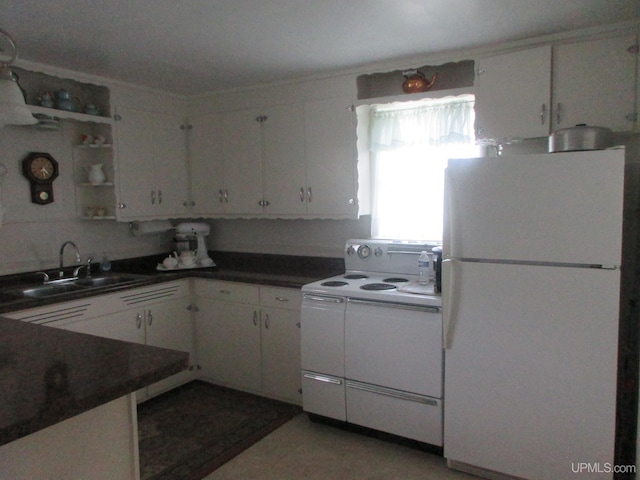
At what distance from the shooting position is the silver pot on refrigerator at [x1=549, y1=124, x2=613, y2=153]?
7.36ft

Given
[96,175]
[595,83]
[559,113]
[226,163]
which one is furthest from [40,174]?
[595,83]

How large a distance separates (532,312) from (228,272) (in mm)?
2230

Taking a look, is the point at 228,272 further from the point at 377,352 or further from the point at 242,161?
the point at 377,352

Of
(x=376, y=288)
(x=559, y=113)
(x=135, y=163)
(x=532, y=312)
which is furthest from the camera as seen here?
(x=135, y=163)

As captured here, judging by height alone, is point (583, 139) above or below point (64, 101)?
below

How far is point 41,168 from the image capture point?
10.7ft

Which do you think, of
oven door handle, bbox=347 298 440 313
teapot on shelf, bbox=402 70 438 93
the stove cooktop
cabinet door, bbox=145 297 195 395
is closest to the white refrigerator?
oven door handle, bbox=347 298 440 313

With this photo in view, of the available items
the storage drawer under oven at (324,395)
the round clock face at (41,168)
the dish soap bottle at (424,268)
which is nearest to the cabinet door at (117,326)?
the round clock face at (41,168)

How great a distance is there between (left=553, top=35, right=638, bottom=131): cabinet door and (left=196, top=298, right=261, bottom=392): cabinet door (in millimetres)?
2351

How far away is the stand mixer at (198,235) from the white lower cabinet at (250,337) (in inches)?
13.1

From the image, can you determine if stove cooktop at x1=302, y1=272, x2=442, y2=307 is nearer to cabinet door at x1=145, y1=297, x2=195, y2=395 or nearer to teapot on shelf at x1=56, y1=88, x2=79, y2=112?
cabinet door at x1=145, y1=297, x2=195, y2=395

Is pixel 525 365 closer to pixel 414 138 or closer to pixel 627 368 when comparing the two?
pixel 627 368

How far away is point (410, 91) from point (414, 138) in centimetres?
35

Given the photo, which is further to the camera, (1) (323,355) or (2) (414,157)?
(2) (414,157)
